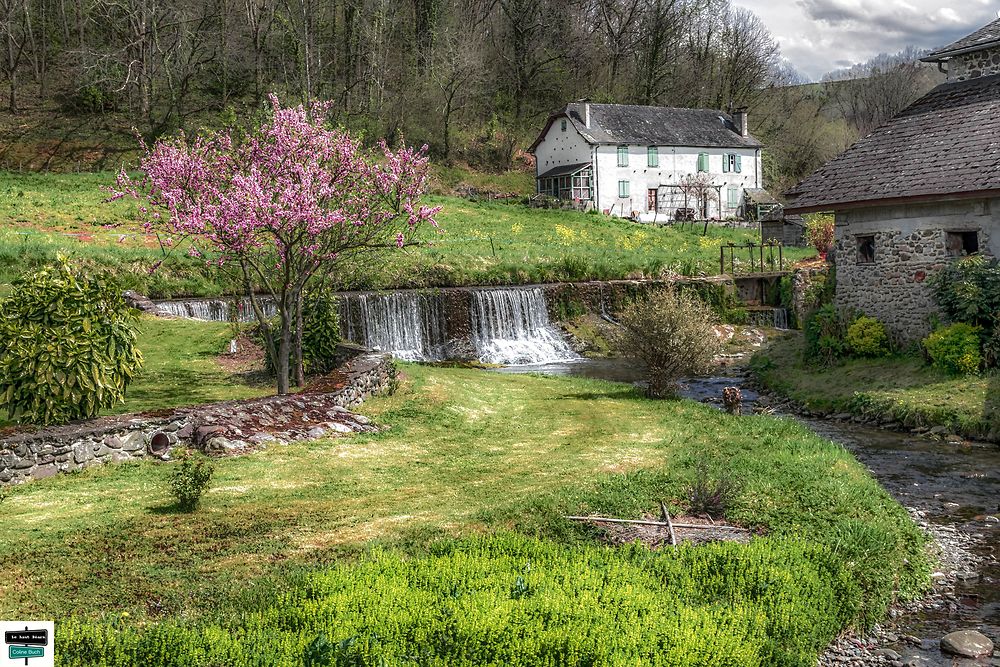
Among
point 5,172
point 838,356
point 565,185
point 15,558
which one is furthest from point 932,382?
point 5,172

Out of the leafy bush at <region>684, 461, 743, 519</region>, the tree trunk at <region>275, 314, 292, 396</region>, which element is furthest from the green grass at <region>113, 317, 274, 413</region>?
the leafy bush at <region>684, 461, 743, 519</region>

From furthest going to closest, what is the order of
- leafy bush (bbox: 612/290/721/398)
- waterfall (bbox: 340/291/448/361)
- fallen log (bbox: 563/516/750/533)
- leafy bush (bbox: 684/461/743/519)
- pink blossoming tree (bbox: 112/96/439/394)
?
waterfall (bbox: 340/291/448/361)
leafy bush (bbox: 612/290/721/398)
pink blossoming tree (bbox: 112/96/439/394)
leafy bush (bbox: 684/461/743/519)
fallen log (bbox: 563/516/750/533)

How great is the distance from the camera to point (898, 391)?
19406mm

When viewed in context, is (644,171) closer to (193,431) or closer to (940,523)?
(940,523)

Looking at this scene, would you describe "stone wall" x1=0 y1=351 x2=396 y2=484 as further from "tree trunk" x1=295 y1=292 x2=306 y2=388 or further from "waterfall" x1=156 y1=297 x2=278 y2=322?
"waterfall" x1=156 y1=297 x2=278 y2=322

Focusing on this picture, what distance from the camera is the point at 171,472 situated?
12531 mm

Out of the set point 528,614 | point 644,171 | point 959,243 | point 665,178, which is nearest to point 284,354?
point 528,614

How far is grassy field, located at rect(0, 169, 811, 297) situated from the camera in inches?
1176

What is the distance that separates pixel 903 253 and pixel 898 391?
4051mm

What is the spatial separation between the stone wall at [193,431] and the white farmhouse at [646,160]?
143 feet

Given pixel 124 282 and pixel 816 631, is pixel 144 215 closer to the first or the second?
pixel 124 282

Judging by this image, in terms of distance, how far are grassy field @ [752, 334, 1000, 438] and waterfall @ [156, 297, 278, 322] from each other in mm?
15263

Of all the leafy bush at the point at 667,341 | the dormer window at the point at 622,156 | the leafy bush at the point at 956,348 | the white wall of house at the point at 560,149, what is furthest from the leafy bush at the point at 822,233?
the leafy bush at the point at 667,341

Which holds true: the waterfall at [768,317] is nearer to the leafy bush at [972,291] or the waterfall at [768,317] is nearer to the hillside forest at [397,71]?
the leafy bush at [972,291]
